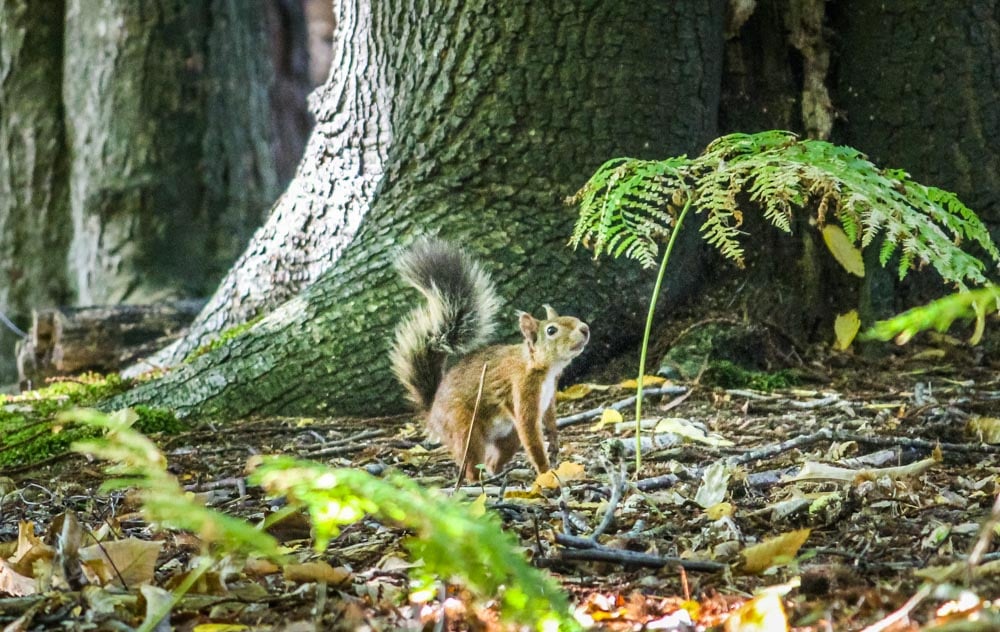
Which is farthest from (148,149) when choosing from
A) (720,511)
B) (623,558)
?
(623,558)

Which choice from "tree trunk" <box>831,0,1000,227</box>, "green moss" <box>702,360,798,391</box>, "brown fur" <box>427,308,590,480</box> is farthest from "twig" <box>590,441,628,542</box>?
"tree trunk" <box>831,0,1000,227</box>

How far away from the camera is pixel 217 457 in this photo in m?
3.73

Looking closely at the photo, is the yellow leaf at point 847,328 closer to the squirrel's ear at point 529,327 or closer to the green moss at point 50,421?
the squirrel's ear at point 529,327

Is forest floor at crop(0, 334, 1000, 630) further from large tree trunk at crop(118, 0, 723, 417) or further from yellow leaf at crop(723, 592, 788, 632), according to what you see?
large tree trunk at crop(118, 0, 723, 417)

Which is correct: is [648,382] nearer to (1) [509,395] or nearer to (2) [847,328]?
(1) [509,395]

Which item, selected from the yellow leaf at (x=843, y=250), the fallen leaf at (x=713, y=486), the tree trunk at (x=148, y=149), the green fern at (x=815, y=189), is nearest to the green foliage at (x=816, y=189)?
the green fern at (x=815, y=189)

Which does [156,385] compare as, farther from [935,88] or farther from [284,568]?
[935,88]

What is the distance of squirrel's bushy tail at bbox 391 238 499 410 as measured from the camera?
3.68 meters

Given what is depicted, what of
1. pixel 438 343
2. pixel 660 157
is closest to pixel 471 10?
pixel 660 157

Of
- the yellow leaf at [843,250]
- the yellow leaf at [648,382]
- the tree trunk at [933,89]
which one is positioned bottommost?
the yellow leaf at [648,382]

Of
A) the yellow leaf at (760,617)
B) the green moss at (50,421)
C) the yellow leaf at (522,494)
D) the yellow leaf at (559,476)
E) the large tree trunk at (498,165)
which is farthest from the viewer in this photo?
the large tree trunk at (498,165)

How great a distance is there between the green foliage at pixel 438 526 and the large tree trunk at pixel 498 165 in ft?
8.61

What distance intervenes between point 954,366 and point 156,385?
3.16 m

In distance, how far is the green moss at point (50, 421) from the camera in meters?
3.91
